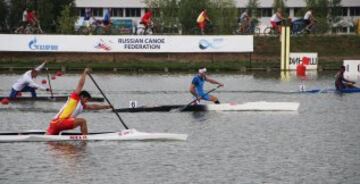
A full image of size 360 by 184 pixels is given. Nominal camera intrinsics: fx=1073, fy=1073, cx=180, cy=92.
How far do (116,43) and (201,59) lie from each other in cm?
664

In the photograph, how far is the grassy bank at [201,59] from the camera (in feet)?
232

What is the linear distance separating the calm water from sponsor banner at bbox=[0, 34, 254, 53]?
20575 millimetres

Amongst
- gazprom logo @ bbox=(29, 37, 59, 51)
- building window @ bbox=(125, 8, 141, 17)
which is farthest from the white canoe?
building window @ bbox=(125, 8, 141, 17)

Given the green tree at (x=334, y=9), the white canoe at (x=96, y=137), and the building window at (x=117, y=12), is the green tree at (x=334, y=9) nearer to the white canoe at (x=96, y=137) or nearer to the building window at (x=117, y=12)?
the building window at (x=117, y=12)

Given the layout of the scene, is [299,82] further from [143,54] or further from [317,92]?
[143,54]

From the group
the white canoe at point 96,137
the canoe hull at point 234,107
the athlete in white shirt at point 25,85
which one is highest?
the athlete in white shirt at point 25,85

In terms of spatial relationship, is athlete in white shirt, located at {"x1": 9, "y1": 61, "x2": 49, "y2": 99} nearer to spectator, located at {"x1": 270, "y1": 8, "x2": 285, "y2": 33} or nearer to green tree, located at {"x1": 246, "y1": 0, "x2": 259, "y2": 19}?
spectator, located at {"x1": 270, "y1": 8, "x2": 285, "y2": 33}

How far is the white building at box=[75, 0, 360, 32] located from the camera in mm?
127938

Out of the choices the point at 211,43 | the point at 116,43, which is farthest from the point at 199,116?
the point at 116,43

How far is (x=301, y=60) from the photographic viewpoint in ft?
233

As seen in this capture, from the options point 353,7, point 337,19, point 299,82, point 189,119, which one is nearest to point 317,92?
point 299,82

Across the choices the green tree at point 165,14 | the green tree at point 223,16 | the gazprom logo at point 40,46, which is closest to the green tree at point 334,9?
the green tree at point 223,16

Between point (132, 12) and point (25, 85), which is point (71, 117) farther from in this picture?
point (132, 12)

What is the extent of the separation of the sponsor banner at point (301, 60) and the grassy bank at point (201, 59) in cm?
120
